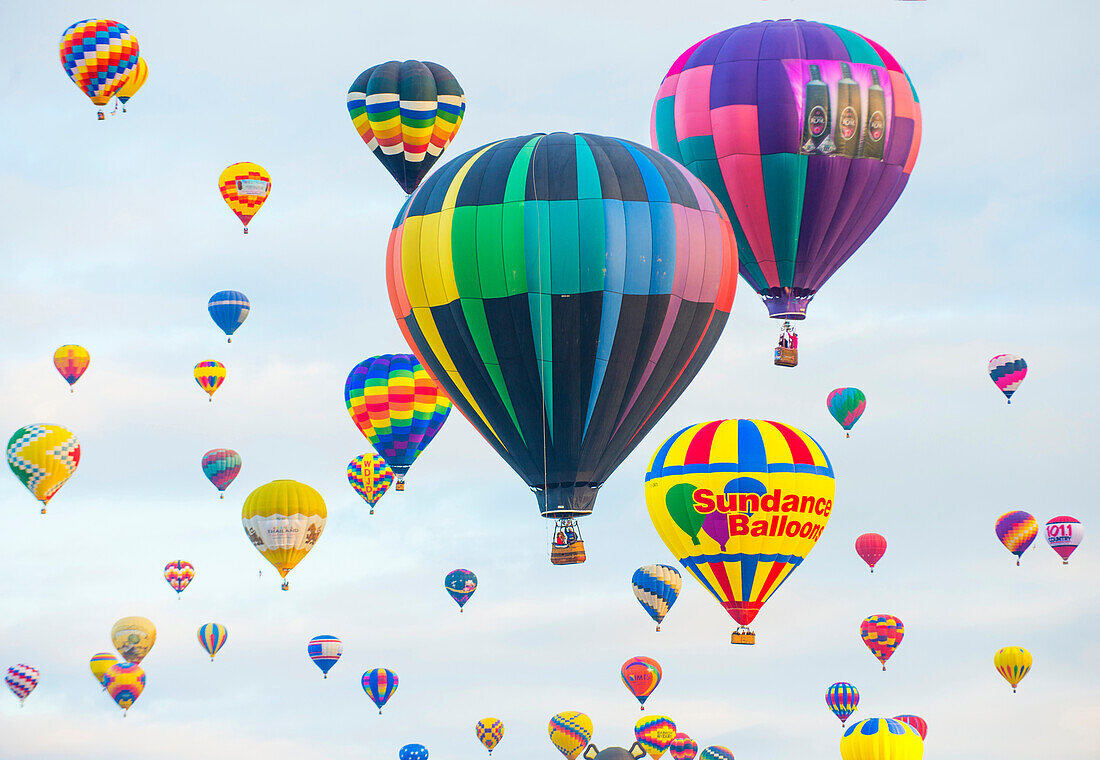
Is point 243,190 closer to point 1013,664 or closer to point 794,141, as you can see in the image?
point 794,141

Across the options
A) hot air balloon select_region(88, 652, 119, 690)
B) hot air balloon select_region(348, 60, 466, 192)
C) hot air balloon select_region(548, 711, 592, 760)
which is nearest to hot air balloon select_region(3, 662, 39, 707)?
hot air balloon select_region(88, 652, 119, 690)

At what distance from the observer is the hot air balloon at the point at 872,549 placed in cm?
4108

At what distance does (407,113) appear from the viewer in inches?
1339

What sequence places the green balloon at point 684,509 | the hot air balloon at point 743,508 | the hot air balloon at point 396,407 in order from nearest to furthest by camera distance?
the hot air balloon at point 743,508, the green balloon at point 684,509, the hot air balloon at point 396,407

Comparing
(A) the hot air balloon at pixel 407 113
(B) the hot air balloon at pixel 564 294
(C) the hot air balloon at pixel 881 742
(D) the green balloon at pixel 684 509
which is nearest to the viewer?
(B) the hot air balloon at pixel 564 294

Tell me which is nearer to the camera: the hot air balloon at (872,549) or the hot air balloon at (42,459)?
the hot air balloon at (42,459)

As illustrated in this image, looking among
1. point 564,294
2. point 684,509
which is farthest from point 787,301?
point 564,294

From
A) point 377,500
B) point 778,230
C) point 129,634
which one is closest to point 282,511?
point 377,500

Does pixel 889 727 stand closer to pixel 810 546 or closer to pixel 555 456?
pixel 810 546

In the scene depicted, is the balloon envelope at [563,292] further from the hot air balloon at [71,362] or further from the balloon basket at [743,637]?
the hot air balloon at [71,362]

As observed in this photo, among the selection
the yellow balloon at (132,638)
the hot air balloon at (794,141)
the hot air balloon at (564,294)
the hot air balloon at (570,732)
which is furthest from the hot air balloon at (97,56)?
the hot air balloon at (570,732)

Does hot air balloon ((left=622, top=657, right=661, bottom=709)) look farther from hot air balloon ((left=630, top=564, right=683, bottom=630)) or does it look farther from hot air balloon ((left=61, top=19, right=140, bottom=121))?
hot air balloon ((left=61, top=19, right=140, bottom=121))

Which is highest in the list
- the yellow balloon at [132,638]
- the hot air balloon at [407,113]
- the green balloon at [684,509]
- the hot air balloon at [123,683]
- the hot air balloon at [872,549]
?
the hot air balloon at [407,113]

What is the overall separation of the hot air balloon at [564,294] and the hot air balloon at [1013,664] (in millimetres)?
18459
